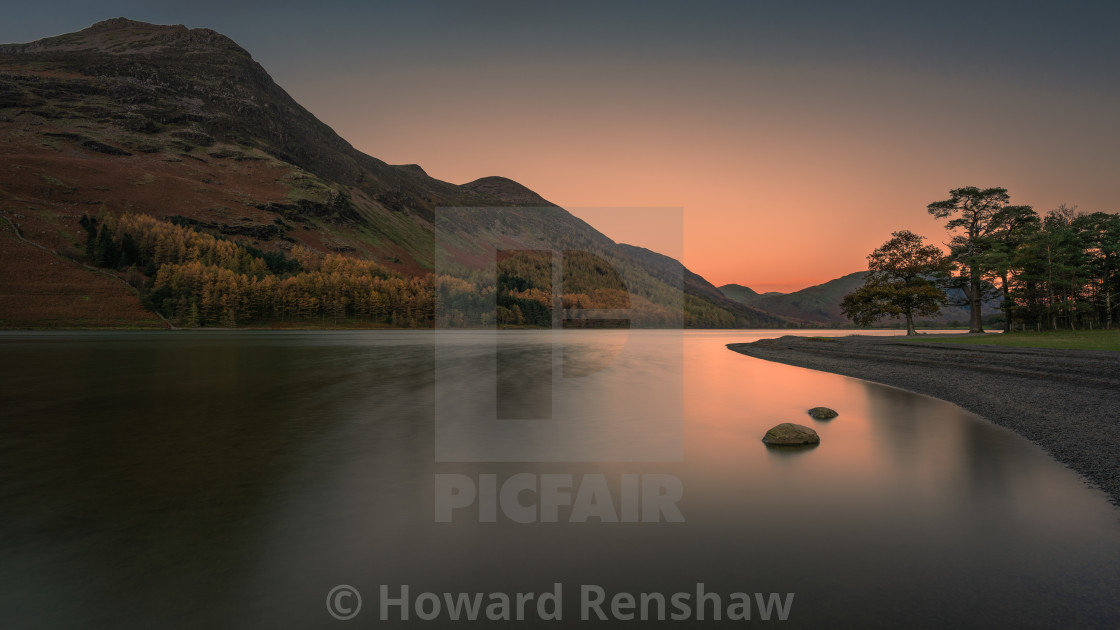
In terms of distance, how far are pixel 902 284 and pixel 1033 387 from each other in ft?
177

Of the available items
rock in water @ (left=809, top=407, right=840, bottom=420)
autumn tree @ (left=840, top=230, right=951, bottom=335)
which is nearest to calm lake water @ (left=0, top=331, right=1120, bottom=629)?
rock in water @ (left=809, top=407, right=840, bottom=420)

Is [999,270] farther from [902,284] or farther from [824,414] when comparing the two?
[824,414]

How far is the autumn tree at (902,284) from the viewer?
71.1 meters

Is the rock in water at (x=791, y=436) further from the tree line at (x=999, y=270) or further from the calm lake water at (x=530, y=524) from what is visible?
the tree line at (x=999, y=270)

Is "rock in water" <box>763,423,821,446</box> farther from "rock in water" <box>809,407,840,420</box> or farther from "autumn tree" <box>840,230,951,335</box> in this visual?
"autumn tree" <box>840,230,951,335</box>

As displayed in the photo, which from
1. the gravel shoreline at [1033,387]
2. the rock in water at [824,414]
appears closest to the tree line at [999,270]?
the gravel shoreline at [1033,387]

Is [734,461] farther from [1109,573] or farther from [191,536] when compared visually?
[191,536]

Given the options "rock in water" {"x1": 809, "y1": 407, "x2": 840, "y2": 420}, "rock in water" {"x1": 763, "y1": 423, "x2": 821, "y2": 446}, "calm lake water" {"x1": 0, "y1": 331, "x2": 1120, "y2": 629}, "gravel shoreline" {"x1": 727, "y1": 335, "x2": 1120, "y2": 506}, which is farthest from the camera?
"rock in water" {"x1": 809, "y1": 407, "x2": 840, "y2": 420}

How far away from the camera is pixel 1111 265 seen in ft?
236

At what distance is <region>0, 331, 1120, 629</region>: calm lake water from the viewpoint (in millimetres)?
7262

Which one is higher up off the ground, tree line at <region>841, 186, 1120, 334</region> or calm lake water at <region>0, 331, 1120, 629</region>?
tree line at <region>841, 186, 1120, 334</region>

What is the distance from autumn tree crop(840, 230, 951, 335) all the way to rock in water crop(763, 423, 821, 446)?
61.6m

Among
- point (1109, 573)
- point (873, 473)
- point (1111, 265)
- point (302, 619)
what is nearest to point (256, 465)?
point (302, 619)

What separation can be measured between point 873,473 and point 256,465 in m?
18.0
